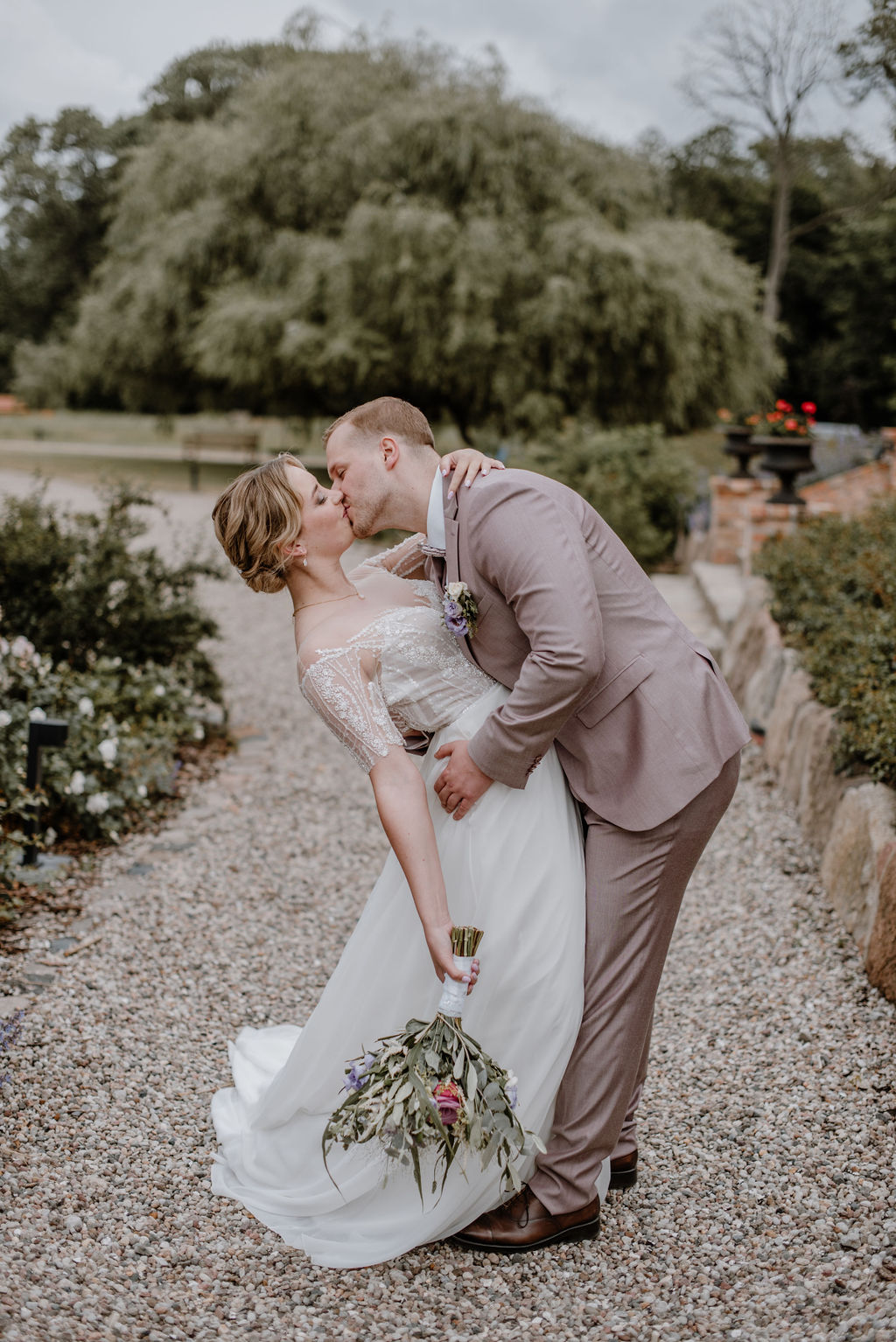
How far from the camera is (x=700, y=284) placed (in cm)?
1538

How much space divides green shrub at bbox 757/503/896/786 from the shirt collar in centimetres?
220

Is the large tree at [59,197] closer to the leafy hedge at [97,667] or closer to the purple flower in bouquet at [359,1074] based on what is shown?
the leafy hedge at [97,667]

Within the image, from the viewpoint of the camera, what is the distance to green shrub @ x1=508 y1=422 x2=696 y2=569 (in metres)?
11.5

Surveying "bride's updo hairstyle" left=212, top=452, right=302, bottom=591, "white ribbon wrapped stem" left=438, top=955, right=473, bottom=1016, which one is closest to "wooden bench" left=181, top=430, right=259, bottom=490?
"bride's updo hairstyle" left=212, top=452, right=302, bottom=591

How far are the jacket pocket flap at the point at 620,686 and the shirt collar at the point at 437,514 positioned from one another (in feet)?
1.59

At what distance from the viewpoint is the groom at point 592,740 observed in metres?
2.24

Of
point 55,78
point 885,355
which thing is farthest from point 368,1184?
point 885,355

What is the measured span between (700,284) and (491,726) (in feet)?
48.2

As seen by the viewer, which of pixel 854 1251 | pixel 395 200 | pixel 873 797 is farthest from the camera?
pixel 395 200

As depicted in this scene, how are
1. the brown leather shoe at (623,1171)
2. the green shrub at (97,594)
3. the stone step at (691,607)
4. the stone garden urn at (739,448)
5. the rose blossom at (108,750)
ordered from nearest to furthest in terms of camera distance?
1. the brown leather shoe at (623,1171)
2. the rose blossom at (108,750)
3. the green shrub at (97,594)
4. the stone step at (691,607)
5. the stone garden urn at (739,448)

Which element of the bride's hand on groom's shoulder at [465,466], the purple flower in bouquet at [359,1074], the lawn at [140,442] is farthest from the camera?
the lawn at [140,442]

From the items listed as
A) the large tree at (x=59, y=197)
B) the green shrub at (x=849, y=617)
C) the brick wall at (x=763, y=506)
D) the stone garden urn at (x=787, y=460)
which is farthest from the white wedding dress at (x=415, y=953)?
the large tree at (x=59, y=197)

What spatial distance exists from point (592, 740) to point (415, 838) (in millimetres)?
428

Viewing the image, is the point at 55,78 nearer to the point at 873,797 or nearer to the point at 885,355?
the point at 873,797
